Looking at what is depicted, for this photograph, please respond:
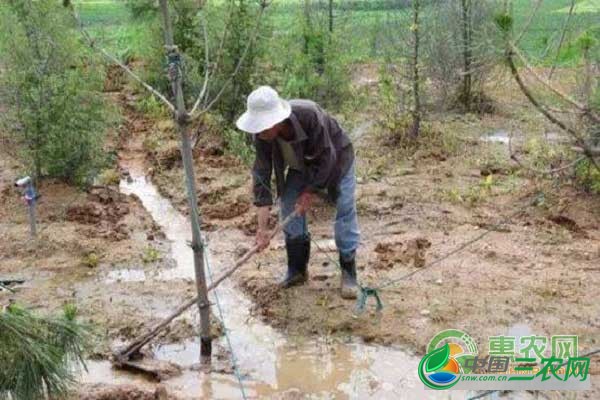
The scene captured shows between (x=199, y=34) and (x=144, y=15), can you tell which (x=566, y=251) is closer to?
(x=199, y=34)

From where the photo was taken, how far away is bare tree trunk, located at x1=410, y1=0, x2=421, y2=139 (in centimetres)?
831

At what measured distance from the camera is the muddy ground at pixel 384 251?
198 inches

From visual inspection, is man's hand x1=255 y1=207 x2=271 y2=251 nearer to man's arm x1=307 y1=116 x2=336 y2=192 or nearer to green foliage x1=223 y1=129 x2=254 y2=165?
man's arm x1=307 y1=116 x2=336 y2=192

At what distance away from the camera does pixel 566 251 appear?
19.5 ft

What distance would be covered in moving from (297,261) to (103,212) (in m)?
2.66

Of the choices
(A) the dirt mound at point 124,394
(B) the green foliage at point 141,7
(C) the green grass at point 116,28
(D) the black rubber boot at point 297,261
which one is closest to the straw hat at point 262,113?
→ (D) the black rubber boot at point 297,261

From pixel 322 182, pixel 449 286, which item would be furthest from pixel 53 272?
pixel 449 286

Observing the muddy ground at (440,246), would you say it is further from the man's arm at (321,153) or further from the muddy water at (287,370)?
the man's arm at (321,153)

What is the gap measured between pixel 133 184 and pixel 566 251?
5044 millimetres

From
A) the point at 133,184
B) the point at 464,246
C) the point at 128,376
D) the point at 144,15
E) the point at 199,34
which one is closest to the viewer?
the point at 128,376

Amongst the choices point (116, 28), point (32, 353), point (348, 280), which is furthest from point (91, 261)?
point (116, 28)

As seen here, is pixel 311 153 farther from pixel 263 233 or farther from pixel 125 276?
pixel 125 276

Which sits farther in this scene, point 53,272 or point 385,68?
point 385,68

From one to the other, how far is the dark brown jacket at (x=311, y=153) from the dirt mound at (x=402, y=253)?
40.0 inches
